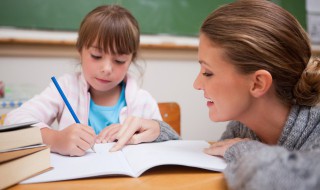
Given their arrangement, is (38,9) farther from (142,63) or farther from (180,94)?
(180,94)

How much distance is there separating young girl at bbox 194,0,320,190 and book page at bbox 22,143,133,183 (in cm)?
22

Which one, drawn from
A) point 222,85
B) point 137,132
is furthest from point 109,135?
point 222,85

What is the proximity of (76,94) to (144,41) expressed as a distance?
72cm

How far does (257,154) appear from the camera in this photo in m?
0.41

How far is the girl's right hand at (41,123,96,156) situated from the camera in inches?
26.8

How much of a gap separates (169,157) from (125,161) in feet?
0.30

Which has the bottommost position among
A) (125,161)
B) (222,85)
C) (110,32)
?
(125,161)

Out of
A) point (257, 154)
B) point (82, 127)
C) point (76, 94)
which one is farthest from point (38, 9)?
point (257, 154)

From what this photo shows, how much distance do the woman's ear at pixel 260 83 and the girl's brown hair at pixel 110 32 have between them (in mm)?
548

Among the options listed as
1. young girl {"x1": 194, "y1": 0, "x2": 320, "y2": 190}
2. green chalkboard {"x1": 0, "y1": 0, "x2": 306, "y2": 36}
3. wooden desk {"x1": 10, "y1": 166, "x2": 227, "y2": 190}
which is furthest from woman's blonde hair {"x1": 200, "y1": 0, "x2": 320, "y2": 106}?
green chalkboard {"x1": 0, "y1": 0, "x2": 306, "y2": 36}

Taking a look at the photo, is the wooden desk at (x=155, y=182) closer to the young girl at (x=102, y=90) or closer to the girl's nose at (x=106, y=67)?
the young girl at (x=102, y=90)

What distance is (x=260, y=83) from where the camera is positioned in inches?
27.8

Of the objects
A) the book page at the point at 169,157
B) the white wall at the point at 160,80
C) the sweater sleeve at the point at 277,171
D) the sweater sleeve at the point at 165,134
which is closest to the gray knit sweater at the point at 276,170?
the sweater sleeve at the point at 277,171

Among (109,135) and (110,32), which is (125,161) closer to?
(109,135)
